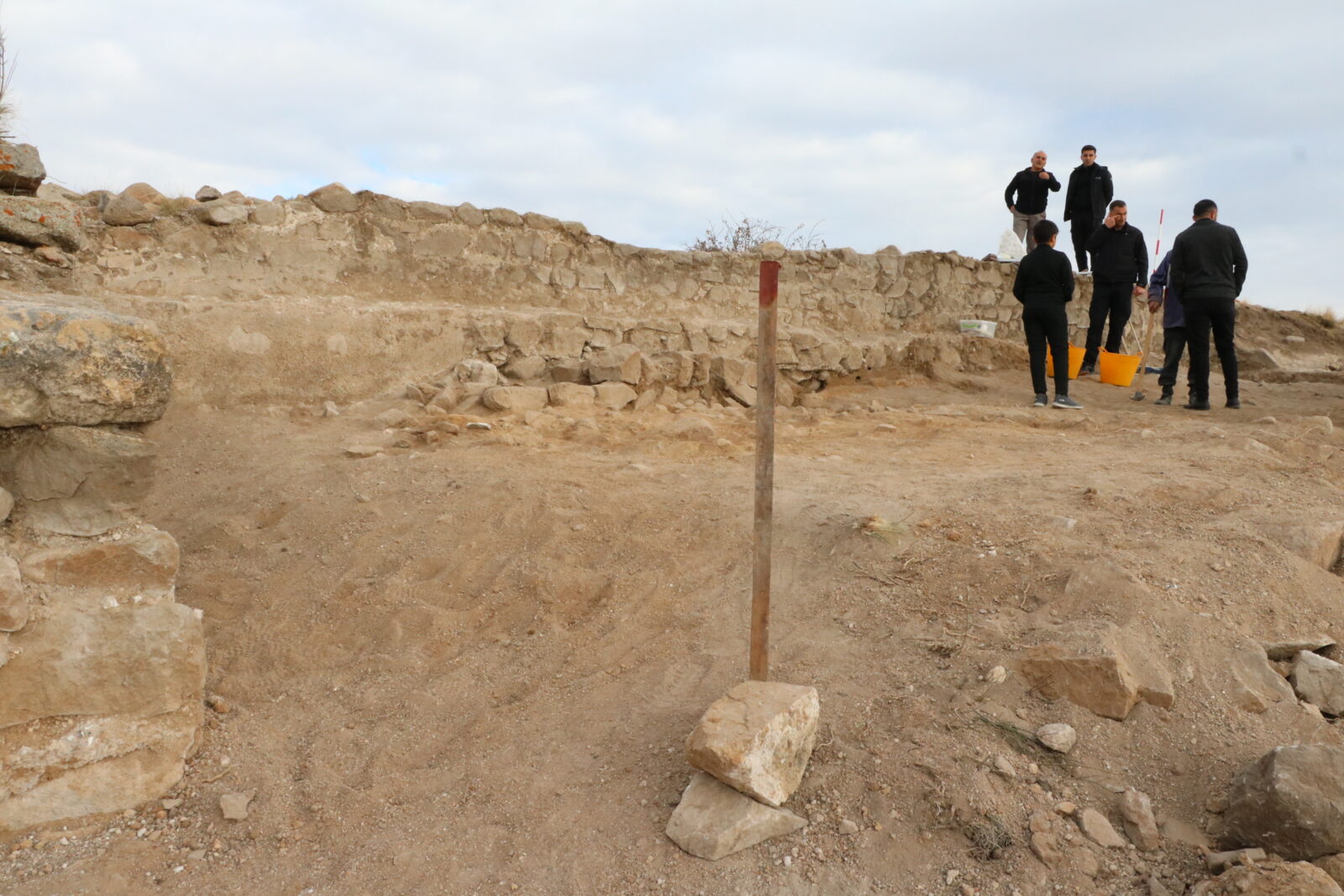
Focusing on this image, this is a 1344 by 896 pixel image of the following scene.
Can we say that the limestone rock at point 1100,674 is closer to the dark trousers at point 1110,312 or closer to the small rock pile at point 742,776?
the small rock pile at point 742,776

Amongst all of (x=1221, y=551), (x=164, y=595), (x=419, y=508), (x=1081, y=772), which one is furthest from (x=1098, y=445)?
(x=164, y=595)

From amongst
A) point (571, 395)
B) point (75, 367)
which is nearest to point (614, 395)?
point (571, 395)

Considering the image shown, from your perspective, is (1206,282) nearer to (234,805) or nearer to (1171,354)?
(1171,354)

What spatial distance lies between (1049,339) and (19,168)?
713 cm

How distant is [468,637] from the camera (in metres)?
3.36

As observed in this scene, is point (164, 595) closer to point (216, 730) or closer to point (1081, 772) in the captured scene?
point (216, 730)

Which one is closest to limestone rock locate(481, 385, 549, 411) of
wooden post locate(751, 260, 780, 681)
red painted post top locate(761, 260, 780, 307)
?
wooden post locate(751, 260, 780, 681)

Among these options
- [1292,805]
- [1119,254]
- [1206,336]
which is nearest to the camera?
[1292,805]

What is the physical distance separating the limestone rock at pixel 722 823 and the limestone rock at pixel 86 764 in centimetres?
142

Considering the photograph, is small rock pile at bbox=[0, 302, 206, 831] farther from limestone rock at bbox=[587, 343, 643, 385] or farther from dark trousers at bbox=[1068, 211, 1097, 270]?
dark trousers at bbox=[1068, 211, 1097, 270]

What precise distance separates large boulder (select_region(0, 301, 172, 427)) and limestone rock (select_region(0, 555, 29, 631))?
0.36 m

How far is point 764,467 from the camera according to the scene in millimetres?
2471

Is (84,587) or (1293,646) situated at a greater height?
(84,587)

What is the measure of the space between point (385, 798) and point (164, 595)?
86 centimetres
